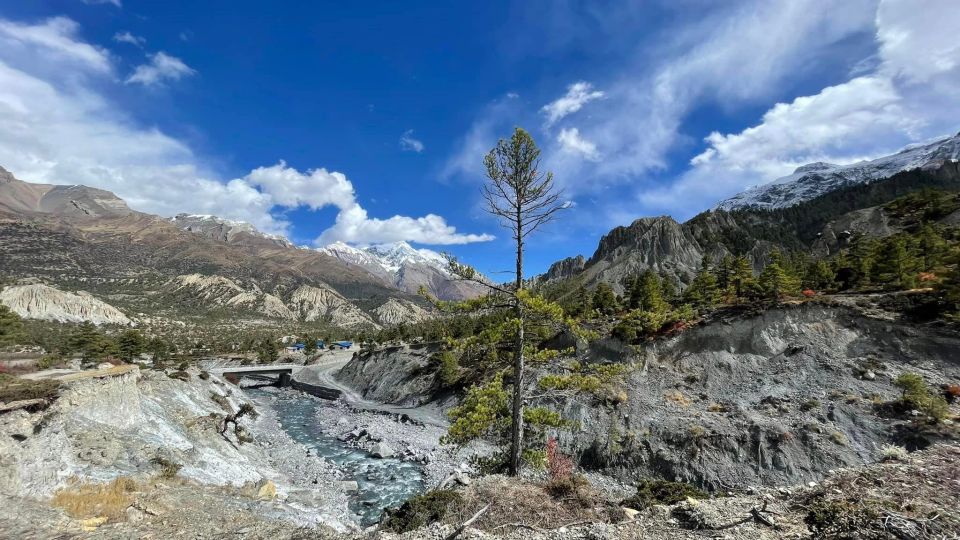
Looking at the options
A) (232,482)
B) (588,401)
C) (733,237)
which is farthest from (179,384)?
(733,237)

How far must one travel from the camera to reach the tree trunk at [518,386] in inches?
559

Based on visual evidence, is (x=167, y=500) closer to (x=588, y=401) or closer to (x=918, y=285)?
(x=588, y=401)

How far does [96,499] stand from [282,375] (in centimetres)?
8991

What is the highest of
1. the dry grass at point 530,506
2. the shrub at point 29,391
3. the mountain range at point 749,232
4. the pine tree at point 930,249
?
the mountain range at point 749,232

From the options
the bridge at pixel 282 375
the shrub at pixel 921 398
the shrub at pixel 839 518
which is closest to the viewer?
the shrub at pixel 839 518

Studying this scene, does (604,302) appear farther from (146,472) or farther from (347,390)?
(146,472)

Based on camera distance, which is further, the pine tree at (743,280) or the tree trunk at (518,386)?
the pine tree at (743,280)

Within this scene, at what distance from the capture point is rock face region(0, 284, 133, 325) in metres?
139

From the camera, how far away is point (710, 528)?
827cm

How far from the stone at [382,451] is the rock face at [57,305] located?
545 feet

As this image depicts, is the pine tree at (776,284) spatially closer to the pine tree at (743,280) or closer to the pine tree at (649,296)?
the pine tree at (743,280)

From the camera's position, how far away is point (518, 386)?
14.6 meters

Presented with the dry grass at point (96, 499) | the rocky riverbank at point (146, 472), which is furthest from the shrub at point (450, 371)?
the dry grass at point (96, 499)

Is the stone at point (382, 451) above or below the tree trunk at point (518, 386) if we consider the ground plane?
below
